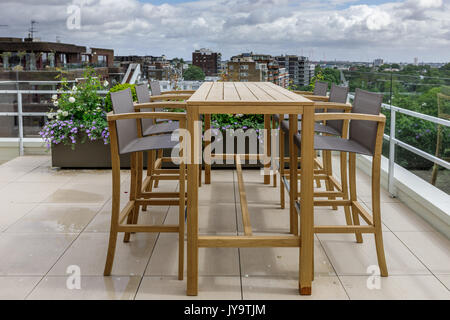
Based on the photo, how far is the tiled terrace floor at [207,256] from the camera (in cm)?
216

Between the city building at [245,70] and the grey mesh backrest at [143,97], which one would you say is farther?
the city building at [245,70]

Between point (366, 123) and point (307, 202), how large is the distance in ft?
2.14

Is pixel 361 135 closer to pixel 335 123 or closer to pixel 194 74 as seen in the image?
pixel 335 123

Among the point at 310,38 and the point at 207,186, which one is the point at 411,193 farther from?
the point at 310,38

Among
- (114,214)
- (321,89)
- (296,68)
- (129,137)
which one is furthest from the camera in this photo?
(296,68)

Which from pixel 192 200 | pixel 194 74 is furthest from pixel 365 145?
pixel 194 74

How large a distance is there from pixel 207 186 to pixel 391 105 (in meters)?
1.78

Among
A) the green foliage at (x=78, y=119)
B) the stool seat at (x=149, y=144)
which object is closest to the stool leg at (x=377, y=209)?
the stool seat at (x=149, y=144)

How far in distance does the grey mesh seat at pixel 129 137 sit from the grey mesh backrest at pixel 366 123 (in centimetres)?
106

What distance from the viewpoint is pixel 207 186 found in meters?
4.13

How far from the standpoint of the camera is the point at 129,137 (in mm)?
2555

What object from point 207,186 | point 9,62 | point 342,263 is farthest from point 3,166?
point 342,263

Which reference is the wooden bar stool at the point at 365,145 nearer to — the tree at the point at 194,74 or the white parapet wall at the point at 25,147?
the tree at the point at 194,74

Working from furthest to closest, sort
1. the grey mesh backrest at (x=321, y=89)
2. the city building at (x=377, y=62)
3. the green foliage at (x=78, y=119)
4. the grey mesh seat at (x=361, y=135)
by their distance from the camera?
the green foliage at (x=78, y=119) → the city building at (x=377, y=62) → the grey mesh backrest at (x=321, y=89) → the grey mesh seat at (x=361, y=135)
